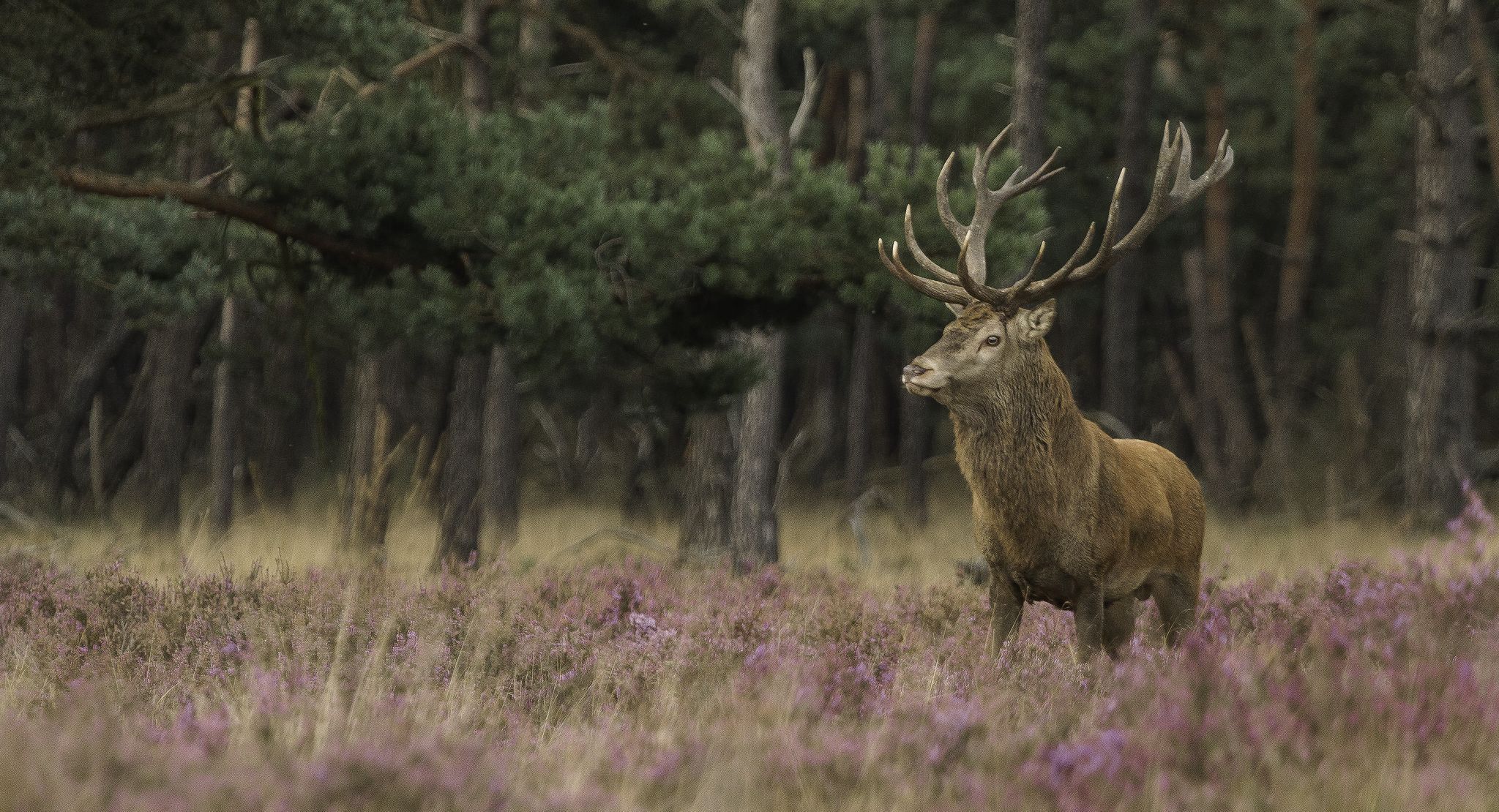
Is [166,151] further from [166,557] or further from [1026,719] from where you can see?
[1026,719]

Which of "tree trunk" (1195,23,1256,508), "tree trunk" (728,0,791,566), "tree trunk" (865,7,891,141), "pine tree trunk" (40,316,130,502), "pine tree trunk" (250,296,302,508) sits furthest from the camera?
"tree trunk" (1195,23,1256,508)

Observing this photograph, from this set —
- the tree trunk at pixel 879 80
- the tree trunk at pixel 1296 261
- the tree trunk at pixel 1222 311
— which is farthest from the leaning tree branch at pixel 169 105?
the tree trunk at pixel 1296 261

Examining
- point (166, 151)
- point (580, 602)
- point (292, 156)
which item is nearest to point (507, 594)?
point (580, 602)

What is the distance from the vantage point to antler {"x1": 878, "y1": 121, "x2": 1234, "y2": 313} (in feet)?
22.2

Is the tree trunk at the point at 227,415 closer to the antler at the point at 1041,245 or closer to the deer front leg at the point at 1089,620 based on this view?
the antler at the point at 1041,245

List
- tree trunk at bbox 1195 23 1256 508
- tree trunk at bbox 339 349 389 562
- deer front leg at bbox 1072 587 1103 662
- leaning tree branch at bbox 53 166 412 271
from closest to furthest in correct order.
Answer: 1. deer front leg at bbox 1072 587 1103 662
2. leaning tree branch at bbox 53 166 412 271
3. tree trunk at bbox 339 349 389 562
4. tree trunk at bbox 1195 23 1256 508

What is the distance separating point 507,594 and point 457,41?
6.06 meters

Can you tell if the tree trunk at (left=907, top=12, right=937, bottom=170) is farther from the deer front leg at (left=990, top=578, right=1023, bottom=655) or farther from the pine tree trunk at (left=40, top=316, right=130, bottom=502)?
the deer front leg at (left=990, top=578, right=1023, bottom=655)

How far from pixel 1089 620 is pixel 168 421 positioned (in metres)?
11.5

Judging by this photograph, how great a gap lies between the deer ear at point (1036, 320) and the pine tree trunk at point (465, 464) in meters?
6.14

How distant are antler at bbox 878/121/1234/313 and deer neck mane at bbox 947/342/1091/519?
0.35 metres

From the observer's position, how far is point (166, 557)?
1036cm

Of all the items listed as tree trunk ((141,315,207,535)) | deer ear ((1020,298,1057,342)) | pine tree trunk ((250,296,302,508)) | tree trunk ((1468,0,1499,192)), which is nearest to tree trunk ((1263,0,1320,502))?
tree trunk ((1468,0,1499,192))

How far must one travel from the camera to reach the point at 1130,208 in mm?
17734
